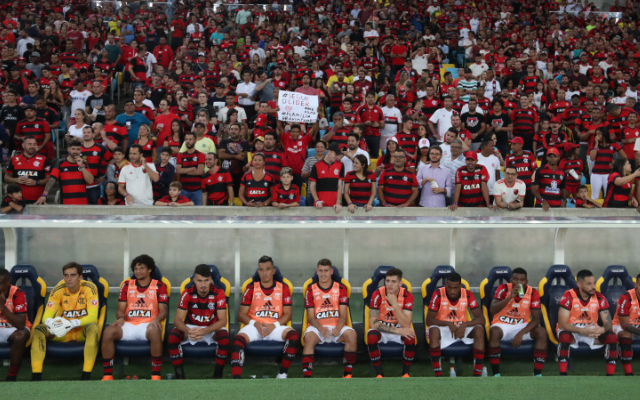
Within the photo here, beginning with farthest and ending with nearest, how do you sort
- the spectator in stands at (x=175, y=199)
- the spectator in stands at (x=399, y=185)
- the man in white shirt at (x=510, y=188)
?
the spectator in stands at (x=399, y=185) → the man in white shirt at (x=510, y=188) → the spectator in stands at (x=175, y=199)

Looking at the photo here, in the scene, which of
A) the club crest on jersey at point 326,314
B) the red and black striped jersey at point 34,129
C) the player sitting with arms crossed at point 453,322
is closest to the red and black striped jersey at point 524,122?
the player sitting with arms crossed at point 453,322

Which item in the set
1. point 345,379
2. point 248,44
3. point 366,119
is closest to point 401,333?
point 345,379

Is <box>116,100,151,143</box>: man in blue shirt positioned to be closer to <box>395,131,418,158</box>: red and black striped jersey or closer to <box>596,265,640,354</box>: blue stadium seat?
<box>395,131,418,158</box>: red and black striped jersey

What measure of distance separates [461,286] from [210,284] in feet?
9.03

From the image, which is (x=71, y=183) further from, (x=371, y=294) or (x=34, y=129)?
(x=371, y=294)

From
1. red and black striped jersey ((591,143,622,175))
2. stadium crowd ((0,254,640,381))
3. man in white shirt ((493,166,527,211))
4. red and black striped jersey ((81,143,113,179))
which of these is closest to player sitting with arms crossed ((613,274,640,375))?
stadium crowd ((0,254,640,381))

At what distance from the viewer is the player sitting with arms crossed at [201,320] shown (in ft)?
24.2

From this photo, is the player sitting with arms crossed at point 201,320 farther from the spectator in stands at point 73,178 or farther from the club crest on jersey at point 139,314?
the spectator in stands at point 73,178

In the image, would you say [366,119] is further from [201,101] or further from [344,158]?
[201,101]

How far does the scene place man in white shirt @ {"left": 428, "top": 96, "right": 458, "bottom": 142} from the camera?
13.1 meters

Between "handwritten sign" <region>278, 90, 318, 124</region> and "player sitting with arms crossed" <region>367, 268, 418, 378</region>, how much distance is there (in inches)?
210

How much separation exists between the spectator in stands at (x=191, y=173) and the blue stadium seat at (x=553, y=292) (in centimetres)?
517

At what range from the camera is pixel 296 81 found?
15031 millimetres

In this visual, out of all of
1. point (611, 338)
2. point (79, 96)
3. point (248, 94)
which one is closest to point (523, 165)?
point (611, 338)
